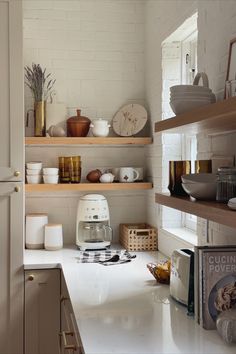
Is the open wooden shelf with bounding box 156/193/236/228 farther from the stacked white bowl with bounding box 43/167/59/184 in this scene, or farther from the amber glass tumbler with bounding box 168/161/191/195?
the stacked white bowl with bounding box 43/167/59/184

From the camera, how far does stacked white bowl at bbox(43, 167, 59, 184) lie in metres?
3.48

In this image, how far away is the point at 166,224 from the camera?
3.31 metres

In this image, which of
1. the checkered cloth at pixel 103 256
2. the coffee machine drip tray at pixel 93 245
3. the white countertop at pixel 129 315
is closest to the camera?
the white countertop at pixel 129 315

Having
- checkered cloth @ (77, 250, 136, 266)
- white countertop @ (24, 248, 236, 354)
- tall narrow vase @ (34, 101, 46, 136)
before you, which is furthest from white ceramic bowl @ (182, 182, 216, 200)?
tall narrow vase @ (34, 101, 46, 136)

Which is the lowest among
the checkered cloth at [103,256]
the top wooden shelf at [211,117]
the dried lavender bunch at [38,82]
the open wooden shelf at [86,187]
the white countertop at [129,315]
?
the checkered cloth at [103,256]

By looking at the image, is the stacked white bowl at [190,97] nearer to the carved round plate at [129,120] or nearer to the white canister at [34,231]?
the carved round plate at [129,120]

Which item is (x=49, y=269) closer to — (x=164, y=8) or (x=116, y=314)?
(x=116, y=314)

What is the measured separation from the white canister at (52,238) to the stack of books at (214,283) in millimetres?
1764

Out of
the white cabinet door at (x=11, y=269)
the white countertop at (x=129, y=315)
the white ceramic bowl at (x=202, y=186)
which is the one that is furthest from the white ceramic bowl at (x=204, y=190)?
the white cabinet door at (x=11, y=269)

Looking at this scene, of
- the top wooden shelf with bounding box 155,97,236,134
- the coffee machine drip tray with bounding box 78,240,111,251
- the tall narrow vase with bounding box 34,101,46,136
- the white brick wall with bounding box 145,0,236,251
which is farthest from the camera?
the tall narrow vase with bounding box 34,101,46,136

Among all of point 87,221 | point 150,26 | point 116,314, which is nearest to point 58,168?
point 87,221

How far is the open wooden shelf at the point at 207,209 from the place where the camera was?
1491mm

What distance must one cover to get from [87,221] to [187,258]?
152 centimetres

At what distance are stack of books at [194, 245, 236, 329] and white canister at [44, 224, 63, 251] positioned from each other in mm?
1764
